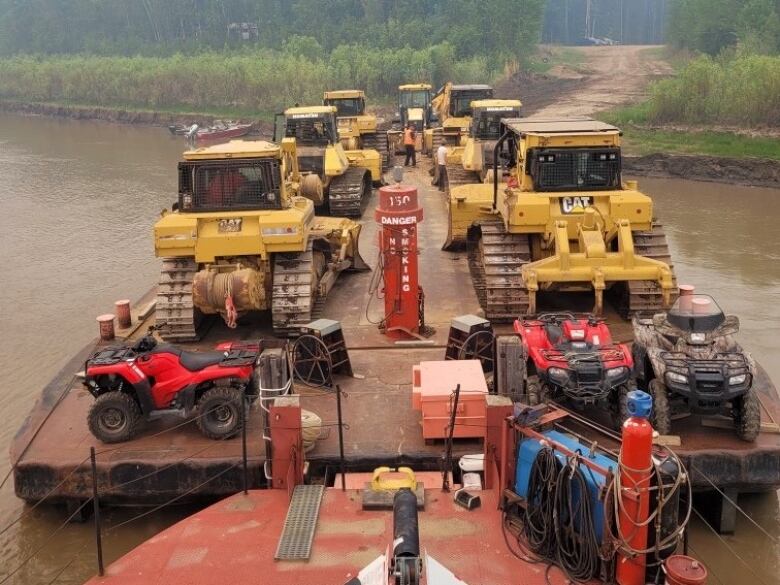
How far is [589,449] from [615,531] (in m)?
0.97

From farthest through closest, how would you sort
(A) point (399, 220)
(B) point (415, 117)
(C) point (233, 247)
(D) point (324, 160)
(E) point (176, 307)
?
(B) point (415, 117)
(D) point (324, 160)
(C) point (233, 247)
(E) point (176, 307)
(A) point (399, 220)

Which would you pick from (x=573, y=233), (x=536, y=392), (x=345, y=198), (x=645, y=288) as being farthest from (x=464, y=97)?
(x=536, y=392)

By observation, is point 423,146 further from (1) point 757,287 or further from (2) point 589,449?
(2) point 589,449

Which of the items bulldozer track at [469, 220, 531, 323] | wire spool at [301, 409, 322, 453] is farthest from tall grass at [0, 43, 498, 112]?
wire spool at [301, 409, 322, 453]

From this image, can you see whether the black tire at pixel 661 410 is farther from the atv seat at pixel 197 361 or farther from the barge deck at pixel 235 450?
the atv seat at pixel 197 361

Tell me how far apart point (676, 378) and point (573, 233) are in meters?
3.97

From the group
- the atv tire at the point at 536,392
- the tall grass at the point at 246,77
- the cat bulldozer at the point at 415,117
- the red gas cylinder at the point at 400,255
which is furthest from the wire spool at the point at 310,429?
the tall grass at the point at 246,77

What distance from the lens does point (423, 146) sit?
98.9 feet

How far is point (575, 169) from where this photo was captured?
1148 centimetres

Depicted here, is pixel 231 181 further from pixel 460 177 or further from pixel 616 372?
pixel 460 177

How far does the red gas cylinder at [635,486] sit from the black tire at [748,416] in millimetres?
2695

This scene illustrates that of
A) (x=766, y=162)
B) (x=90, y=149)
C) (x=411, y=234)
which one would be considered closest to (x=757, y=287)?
(x=411, y=234)

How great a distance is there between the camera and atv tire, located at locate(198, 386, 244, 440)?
26.4 ft

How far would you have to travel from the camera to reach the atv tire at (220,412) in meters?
8.05
